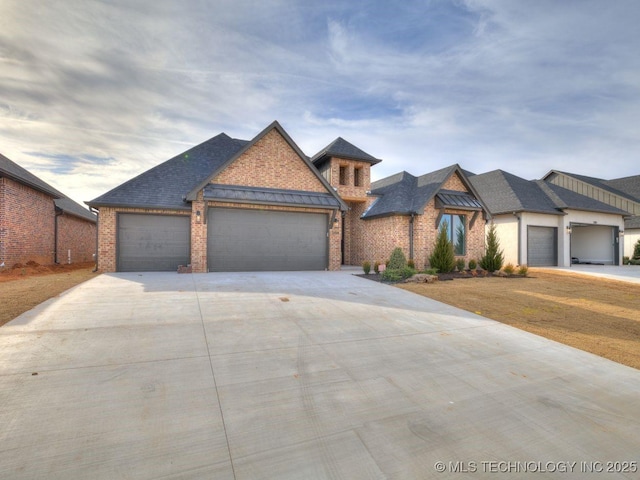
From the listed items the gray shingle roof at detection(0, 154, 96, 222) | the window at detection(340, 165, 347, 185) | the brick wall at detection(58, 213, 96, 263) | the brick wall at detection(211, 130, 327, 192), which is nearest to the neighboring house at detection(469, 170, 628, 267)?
the window at detection(340, 165, 347, 185)

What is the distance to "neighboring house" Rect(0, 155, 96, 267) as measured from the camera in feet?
40.3

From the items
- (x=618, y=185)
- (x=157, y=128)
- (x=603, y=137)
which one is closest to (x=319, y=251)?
(x=157, y=128)

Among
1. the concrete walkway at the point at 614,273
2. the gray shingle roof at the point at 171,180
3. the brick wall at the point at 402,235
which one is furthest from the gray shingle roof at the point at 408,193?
the gray shingle roof at the point at 171,180

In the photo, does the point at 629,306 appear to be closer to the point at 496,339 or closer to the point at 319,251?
the point at 496,339

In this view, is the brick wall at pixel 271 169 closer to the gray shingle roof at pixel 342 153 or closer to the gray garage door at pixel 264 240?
the gray garage door at pixel 264 240

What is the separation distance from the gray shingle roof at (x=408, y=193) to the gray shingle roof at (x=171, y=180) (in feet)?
28.5

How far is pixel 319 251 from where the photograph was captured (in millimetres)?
13672

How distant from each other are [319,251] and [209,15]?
958 centimetres

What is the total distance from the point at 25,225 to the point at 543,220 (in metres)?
30.1

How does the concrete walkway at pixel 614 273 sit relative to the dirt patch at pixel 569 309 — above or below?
above

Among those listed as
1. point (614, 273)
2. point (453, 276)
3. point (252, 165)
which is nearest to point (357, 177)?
point (252, 165)

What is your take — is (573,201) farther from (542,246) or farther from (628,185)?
(628,185)

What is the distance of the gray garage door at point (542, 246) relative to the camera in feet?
60.8

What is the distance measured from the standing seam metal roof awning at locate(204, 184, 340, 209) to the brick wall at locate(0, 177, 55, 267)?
9039mm
